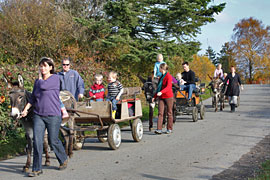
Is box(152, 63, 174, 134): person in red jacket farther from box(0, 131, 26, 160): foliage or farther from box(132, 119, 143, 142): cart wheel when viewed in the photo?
box(0, 131, 26, 160): foliage

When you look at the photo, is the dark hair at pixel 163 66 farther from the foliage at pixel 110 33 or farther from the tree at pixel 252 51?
the tree at pixel 252 51

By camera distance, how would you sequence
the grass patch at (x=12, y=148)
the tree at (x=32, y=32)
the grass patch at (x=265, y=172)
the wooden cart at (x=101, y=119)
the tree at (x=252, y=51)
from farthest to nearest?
1. the tree at (x=252, y=51)
2. the tree at (x=32, y=32)
3. the grass patch at (x=12, y=148)
4. the wooden cart at (x=101, y=119)
5. the grass patch at (x=265, y=172)

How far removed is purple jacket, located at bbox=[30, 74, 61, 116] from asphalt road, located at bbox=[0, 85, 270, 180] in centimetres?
122

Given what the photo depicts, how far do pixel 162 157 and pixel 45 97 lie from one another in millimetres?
3066

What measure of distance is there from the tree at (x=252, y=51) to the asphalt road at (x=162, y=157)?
6062 cm

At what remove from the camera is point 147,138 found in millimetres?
10945

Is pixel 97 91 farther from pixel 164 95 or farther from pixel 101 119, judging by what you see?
pixel 164 95

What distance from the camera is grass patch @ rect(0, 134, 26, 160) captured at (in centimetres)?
901

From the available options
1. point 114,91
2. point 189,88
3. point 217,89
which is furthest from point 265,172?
point 217,89

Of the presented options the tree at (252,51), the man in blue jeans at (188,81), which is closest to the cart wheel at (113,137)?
the man in blue jeans at (188,81)

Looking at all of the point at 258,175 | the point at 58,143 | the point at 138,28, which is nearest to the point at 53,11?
the point at 138,28

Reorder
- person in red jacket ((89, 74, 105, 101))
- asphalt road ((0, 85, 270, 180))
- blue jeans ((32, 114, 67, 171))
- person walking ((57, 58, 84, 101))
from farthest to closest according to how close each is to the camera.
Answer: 1. person in red jacket ((89, 74, 105, 101))
2. person walking ((57, 58, 84, 101))
3. asphalt road ((0, 85, 270, 180))
4. blue jeans ((32, 114, 67, 171))

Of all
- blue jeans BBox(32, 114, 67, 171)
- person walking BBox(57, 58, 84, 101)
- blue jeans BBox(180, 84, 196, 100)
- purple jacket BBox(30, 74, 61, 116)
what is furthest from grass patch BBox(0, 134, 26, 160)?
blue jeans BBox(180, 84, 196, 100)

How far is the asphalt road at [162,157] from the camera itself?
22.6ft
